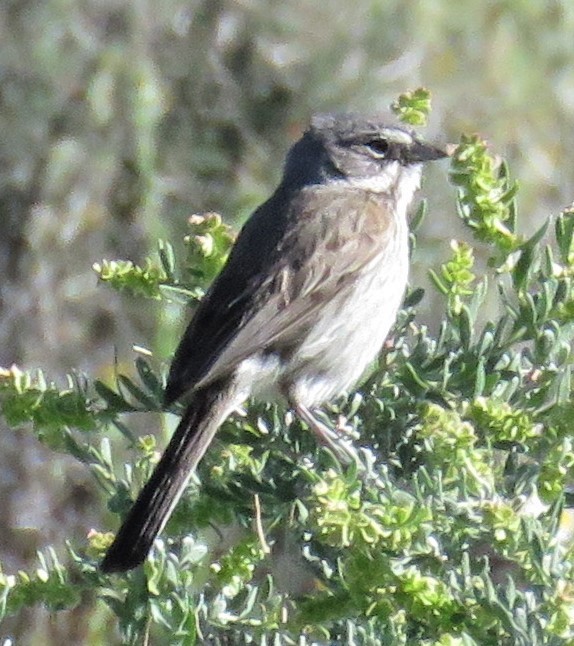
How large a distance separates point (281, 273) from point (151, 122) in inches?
152

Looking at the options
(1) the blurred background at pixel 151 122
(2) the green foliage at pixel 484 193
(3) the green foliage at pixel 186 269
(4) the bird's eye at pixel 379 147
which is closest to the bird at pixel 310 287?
(4) the bird's eye at pixel 379 147

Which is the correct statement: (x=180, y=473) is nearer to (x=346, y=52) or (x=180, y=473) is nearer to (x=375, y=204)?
(x=375, y=204)

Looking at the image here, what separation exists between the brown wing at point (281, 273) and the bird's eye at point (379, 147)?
13 cm

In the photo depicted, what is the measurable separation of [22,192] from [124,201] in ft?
1.75

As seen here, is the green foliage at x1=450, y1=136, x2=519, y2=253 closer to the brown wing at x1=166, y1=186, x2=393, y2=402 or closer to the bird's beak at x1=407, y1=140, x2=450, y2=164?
the brown wing at x1=166, y1=186, x2=393, y2=402

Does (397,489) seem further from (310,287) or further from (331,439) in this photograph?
(310,287)

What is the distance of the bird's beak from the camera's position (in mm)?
4520

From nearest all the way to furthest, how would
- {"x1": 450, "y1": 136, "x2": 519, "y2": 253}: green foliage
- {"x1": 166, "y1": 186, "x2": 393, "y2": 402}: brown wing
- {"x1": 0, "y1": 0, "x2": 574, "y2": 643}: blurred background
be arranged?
{"x1": 450, "y1": 136, "x2": 519, "y2": 253}: green foliage
{"x1": 166, "y1": 186, "x2": 393, "y2": 402}: brown wing
{"x1": 0, "y1": 0, "x2": 574, "y2": 643}: blurred background

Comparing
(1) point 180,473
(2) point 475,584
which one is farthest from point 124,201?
(2) point 475,584

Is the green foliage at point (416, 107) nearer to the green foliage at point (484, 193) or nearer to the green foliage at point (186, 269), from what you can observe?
the green foliage at point (484, 193)

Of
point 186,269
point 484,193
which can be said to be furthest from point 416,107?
point 186,269

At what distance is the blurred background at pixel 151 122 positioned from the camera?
815 centimetres

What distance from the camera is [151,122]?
8086 millimetres

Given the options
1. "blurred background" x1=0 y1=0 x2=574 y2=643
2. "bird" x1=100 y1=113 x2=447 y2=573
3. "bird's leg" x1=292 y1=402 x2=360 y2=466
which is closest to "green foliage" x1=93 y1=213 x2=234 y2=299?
"bird" x1=100 y1=113 x2=447 y2=573
